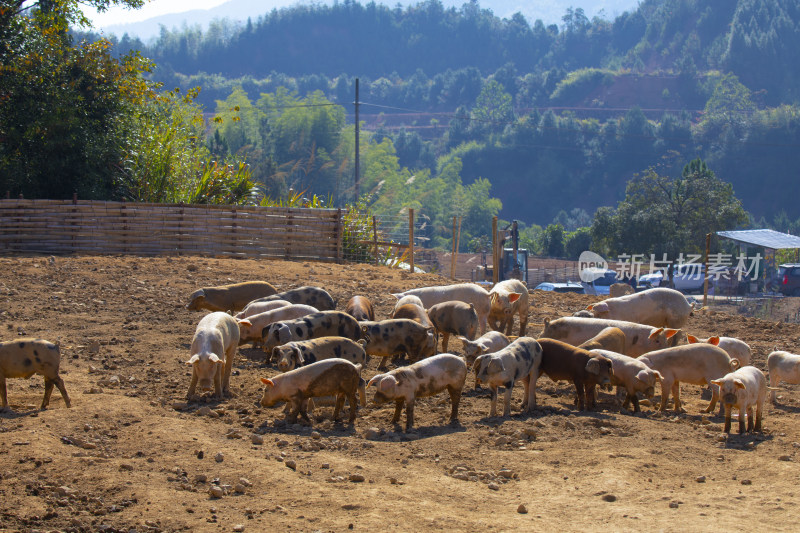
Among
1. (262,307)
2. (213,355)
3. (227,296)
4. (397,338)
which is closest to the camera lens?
(213,355)

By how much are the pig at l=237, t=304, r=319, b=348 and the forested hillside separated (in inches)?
1482

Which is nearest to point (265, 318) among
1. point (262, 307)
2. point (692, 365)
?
point (262, 307)

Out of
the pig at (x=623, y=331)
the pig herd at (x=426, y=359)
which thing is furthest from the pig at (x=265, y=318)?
the pig at (x=623, y=331)

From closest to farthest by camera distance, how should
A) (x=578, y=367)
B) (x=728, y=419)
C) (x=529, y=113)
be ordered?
(x=728, y=419) → (x=578, y=367) → (x=529, y=113)

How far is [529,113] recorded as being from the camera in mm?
140000

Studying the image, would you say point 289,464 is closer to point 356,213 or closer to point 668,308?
point 668,308

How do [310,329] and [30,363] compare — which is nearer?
[30,363]

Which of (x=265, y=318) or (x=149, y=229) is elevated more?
(x=149, y=229)

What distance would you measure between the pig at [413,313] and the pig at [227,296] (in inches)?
98.2

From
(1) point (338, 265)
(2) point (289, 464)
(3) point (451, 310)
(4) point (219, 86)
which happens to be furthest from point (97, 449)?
(4) point (219, 86)

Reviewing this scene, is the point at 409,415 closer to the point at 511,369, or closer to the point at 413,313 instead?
the point at 511,369

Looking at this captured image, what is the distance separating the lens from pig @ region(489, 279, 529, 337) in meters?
12.8

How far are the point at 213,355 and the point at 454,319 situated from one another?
3941 millimetres

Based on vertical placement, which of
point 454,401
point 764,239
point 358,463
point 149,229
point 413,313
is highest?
point 149,229
